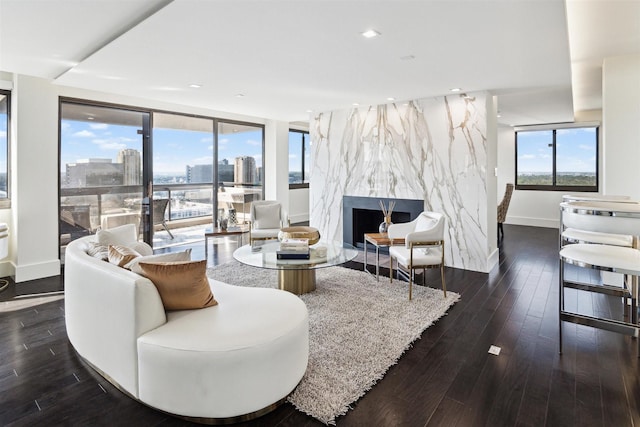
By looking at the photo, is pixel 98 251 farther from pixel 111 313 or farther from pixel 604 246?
pixel 604 246

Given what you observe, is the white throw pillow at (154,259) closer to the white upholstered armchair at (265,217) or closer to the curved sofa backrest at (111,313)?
the curved sofa backrest at (111,313)

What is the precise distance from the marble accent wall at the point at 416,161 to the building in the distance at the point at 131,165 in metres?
2.90

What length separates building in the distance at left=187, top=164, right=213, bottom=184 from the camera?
654cm

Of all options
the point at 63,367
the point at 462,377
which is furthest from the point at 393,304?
the point at 63,367

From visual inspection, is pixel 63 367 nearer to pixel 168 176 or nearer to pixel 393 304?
pixel 393 304

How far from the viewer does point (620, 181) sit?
401 centimetres

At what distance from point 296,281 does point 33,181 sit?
3519 millimetres

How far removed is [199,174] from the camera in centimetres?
670

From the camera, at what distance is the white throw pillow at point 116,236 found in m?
2.96

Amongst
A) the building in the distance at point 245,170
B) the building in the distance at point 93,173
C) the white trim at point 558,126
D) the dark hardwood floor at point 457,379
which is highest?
the white trim at point 558,126

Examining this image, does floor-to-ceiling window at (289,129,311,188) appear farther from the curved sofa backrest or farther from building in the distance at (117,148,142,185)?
the curved sofa backrest

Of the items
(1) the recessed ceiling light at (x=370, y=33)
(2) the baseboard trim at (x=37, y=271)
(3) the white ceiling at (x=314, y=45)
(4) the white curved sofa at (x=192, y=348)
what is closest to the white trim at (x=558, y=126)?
(3) the white ceiling at (x=314, y=45)

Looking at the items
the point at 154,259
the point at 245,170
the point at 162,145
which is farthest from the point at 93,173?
the point at 154,259

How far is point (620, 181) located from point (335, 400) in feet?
13.3
